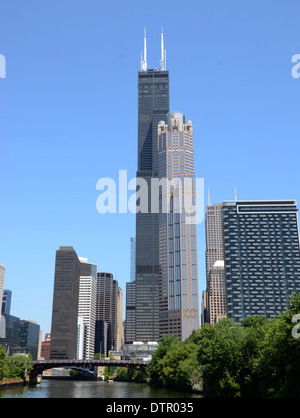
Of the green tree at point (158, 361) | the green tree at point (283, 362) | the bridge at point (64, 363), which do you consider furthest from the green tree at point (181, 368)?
the bridge at point (64, 363)

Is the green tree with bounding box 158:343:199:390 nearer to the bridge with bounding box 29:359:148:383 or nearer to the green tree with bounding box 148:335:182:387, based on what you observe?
the green tree with bounding box 148:335:182:387

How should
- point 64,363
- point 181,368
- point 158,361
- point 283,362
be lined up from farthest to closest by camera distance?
point 64,363
point 158,361
point 181,368
point 283,362

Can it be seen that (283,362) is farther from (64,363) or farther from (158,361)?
(64,363)

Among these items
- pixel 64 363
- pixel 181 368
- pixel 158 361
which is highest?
pixel 158 361

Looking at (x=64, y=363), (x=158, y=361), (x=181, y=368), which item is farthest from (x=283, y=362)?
(x=64, y=363)

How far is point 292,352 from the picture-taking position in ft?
178

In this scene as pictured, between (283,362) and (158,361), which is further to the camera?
(158,361)

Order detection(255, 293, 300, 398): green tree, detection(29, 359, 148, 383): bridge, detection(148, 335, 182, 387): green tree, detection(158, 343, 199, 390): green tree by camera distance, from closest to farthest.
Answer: detection(255, 293, 300, 398): green tree → detection(158, 343, 199, 390): green tree → detection(148, 335, 182, 387): green tree → detection(29, 359, 148, 383): bridge

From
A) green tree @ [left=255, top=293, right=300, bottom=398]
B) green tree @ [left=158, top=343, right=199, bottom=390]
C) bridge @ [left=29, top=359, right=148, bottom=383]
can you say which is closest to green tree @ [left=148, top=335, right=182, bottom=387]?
green tree @ [left=158, top=343, right=199, bottom=390]

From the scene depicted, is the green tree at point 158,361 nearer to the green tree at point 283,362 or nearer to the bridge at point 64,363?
the bridge at point 64,363

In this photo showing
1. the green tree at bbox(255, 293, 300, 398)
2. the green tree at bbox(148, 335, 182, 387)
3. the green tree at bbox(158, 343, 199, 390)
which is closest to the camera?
the green tree at bbox(255, 293, 300, 398)
